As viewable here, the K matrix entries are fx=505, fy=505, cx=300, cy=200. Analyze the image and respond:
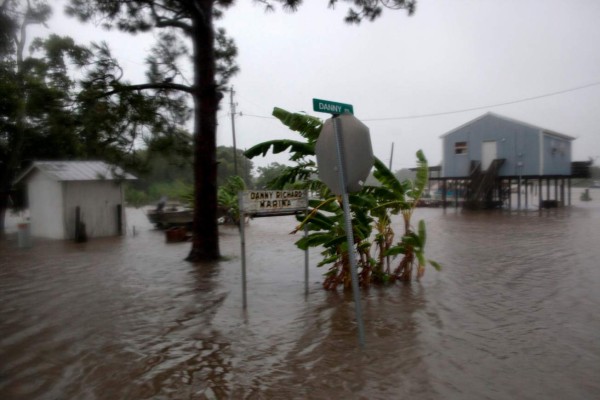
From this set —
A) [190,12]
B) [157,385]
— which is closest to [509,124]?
[190,12]

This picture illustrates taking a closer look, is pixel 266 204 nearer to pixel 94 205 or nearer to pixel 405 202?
pixel 405 202

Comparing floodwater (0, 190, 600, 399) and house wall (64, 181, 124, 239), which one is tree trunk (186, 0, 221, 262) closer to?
floodwater (0, 190, 600, 399)

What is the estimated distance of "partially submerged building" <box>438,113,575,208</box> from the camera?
3228 centimetres

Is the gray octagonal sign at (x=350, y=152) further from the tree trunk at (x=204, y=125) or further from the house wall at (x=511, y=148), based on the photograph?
the house wall at (x=511, y=148)

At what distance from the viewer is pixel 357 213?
869 cm

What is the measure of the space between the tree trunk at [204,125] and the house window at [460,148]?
86.6 feet

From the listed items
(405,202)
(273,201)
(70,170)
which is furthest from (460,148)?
(273,201)

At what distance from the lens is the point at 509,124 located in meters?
32.8

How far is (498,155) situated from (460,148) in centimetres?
269

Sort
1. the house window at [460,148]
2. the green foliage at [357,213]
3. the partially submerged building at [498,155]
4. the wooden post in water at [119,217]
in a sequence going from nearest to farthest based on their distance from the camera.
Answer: the green foliage at [357,213], the wooden post in water at [119,217], the partially submerged building at [498,155], the house window at [460,148]

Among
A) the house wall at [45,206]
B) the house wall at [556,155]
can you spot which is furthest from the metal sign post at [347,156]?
the house wall at [556,155]

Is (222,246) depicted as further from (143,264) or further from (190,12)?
(190,12)

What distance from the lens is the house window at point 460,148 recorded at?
115 feet

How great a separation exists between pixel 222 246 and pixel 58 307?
28.2 ft
